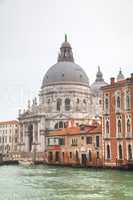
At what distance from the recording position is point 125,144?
1410 inches

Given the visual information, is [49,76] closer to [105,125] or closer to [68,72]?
[68,72]

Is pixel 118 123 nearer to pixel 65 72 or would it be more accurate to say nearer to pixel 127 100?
pixel 127 100

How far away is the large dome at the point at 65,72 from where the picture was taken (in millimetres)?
70312

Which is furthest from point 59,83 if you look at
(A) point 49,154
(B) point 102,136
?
(B) point 102,136

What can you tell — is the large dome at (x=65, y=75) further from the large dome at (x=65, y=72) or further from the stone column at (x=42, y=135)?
the stone column at (x=42, y=135)

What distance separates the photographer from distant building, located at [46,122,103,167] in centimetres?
3994

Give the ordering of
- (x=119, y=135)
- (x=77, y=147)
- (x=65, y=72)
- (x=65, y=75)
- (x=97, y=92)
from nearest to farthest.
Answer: (x=119, y=135) < (x=77, y=147) < (x=65, y=75) < (x=65, y=72) < (x=97, y=92)

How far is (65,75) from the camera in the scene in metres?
70.4

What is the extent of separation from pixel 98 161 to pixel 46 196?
67.6ft

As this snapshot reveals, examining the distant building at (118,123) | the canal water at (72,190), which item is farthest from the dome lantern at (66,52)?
the canal water at (72,190)

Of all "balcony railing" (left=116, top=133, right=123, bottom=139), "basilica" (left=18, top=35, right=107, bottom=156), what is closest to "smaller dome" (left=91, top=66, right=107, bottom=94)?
"basilica" (left=18, top=35, right=107, bottom=156)

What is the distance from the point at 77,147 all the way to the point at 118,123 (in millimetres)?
7723

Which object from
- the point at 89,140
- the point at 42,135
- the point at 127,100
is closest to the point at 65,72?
the point at 42,135

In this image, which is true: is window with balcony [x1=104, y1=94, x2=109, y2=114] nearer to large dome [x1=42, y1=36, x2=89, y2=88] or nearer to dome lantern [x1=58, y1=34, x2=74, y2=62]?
large dome [x1=42, y1=36, x2=89, y2=88]
